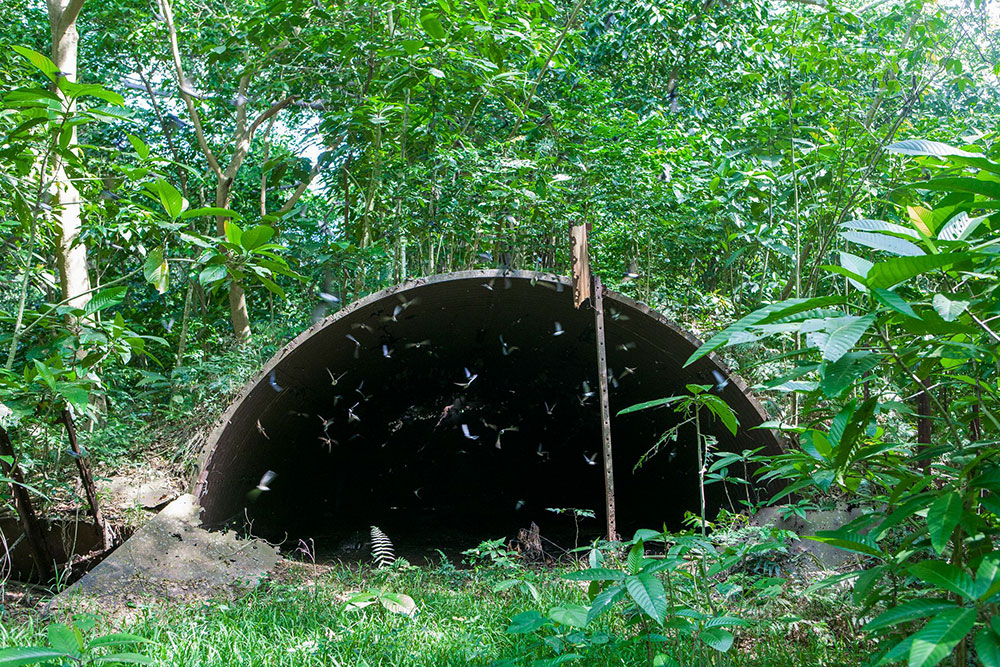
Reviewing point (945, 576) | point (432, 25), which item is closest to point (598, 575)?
point (945, 576)

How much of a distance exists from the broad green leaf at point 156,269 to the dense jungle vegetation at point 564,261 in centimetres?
1

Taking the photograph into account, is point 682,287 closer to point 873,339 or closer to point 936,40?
point 936,40

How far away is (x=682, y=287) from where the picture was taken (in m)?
7.80

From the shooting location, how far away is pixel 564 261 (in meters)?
7.59

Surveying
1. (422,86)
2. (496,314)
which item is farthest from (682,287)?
(422,86)

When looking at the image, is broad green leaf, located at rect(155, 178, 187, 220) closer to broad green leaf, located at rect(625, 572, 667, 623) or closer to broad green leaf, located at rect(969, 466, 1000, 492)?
broad green leaf, located at rect(625, 572, 667, 623)

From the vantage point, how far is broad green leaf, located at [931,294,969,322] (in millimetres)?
1348

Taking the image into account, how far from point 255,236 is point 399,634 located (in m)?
1.63

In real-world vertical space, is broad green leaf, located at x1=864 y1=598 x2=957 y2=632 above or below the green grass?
above

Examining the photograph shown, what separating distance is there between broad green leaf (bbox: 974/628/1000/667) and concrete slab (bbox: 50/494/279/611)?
3477 millimetres

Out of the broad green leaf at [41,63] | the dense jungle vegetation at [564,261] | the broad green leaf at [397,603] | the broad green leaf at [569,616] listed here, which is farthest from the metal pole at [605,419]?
the broad green leaf at [41,63]

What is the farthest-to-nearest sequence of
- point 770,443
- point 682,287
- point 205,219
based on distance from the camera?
point 205,219
point 682,287
point 770,443

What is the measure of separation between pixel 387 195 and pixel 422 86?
1.02 meters

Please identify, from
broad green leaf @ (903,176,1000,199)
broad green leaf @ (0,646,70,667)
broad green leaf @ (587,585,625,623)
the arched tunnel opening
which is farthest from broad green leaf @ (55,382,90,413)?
broad green leaf @ (903,176,1000,199)
